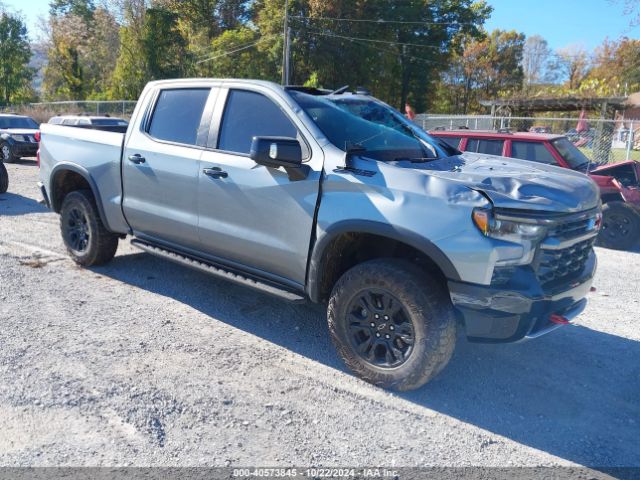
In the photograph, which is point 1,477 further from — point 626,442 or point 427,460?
point 626,442

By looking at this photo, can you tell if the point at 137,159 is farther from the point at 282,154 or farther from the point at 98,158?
the point at 282,154

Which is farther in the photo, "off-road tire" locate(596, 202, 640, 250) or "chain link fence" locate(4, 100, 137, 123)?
"chain link fence" locate(4, 100, 137, 123)

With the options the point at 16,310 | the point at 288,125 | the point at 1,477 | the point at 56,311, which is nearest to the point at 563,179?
the point at 288,125

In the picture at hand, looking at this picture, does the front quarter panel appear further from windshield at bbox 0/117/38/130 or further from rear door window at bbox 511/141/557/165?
windshield at bbox 0/117/38/130

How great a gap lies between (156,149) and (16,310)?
1.86m

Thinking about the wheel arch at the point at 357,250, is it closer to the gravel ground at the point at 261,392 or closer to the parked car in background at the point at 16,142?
the gravel ground at the point at 261,392

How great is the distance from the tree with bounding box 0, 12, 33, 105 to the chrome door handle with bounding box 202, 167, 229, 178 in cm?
3976

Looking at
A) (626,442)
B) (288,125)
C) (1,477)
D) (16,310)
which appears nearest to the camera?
(1,477)

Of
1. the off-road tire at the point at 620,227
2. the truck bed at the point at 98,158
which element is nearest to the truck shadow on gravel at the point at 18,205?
the truck bed at the point at 98,158

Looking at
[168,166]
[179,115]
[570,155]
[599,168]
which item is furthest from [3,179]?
[599,168]

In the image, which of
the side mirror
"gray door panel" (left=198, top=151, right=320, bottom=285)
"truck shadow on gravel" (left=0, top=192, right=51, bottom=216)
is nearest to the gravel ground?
"gray door panel" (left=198, top=151, right=320, bottom=285)

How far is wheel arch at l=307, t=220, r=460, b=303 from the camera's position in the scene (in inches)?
138

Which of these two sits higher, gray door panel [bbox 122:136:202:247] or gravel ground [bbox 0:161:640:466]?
gray door panel [bbox 122:136:202:247]

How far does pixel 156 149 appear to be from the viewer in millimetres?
5035
